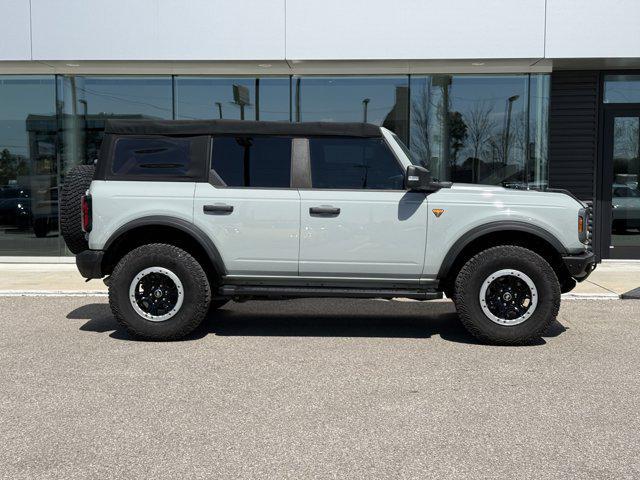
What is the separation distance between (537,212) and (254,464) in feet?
12.7

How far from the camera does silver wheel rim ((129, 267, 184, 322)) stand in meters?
6.36

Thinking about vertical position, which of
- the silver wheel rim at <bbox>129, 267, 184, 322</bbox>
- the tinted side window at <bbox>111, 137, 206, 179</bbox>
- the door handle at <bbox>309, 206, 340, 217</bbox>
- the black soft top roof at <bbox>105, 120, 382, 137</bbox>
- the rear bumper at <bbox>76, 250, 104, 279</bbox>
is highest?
the black soft top roof at <bbox>105, 120, 382, 137</bbox>

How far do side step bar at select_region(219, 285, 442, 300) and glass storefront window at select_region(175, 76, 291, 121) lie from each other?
700 cm

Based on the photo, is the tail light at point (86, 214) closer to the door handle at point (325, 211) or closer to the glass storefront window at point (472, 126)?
the door handle at point (325, 211)

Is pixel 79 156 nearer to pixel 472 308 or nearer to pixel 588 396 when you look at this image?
pixel 472 308

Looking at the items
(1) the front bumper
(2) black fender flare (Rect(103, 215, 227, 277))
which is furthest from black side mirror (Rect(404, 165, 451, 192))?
(2) black fender flare (Rect(103, 215, 227, 277))

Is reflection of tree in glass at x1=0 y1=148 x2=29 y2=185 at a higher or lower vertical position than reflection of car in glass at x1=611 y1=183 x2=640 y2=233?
higher

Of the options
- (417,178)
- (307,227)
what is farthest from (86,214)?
(417,178)

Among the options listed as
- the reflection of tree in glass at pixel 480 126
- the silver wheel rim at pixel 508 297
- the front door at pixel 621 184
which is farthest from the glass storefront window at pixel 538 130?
the silver wheel rim at pixel 508 297

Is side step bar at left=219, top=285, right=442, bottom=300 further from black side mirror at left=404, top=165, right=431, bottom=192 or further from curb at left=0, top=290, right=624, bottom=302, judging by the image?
curb at left=0, top=290, right=624, bottom=302

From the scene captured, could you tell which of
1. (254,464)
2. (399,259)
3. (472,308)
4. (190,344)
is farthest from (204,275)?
(254,464)

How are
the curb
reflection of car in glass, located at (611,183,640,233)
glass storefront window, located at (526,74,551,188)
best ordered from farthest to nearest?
reflection of car in glass, located at (611,183,640,233)
glass storefront window, located at (526,74,551,188)
the curb

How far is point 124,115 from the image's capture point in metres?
13.1

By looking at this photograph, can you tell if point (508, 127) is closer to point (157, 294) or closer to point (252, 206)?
point (252, 206)
